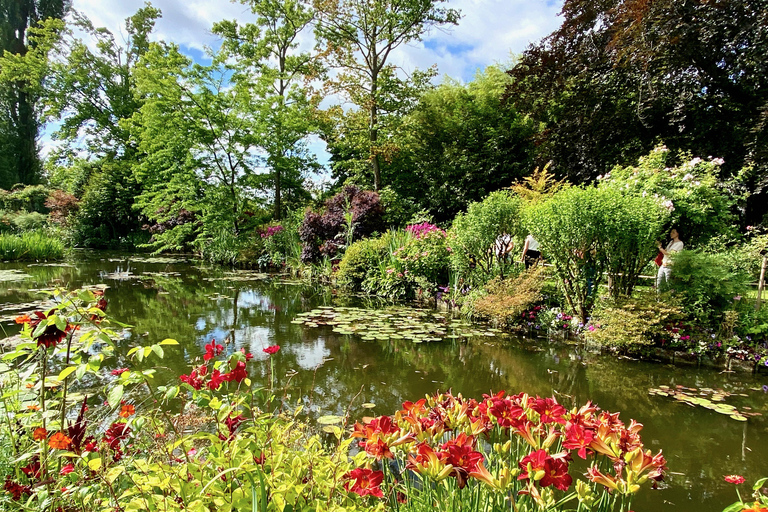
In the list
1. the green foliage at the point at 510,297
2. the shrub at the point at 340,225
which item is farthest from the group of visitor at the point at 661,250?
the shrub at the point at 340,225

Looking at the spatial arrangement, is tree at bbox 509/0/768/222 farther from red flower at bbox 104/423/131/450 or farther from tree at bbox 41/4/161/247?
tree at bbox 41/4/161/247

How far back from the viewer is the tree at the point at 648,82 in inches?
297

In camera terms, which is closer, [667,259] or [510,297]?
[667,259]

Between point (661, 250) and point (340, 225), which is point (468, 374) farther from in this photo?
point (340, 225)

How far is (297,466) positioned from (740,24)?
10.7 meters

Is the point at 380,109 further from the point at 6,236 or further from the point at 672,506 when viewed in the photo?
the point at 672,506

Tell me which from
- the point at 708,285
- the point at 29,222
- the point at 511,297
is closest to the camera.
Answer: the point at 708,285

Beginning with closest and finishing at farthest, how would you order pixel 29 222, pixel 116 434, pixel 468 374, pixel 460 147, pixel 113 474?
pixel 113 474 → pixel 116 434 → pixel 468 374 → pixel 460 147 → pixel 29 222

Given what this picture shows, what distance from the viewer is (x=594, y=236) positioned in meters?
4.84

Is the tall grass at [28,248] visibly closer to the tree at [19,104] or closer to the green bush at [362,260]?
the green bush at [362,260]

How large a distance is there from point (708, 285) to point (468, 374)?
315cm

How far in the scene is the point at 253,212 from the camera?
14.0 m

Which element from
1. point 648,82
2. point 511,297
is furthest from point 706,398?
point 648,82

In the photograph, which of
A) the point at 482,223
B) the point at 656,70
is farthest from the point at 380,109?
the point at 482,223
